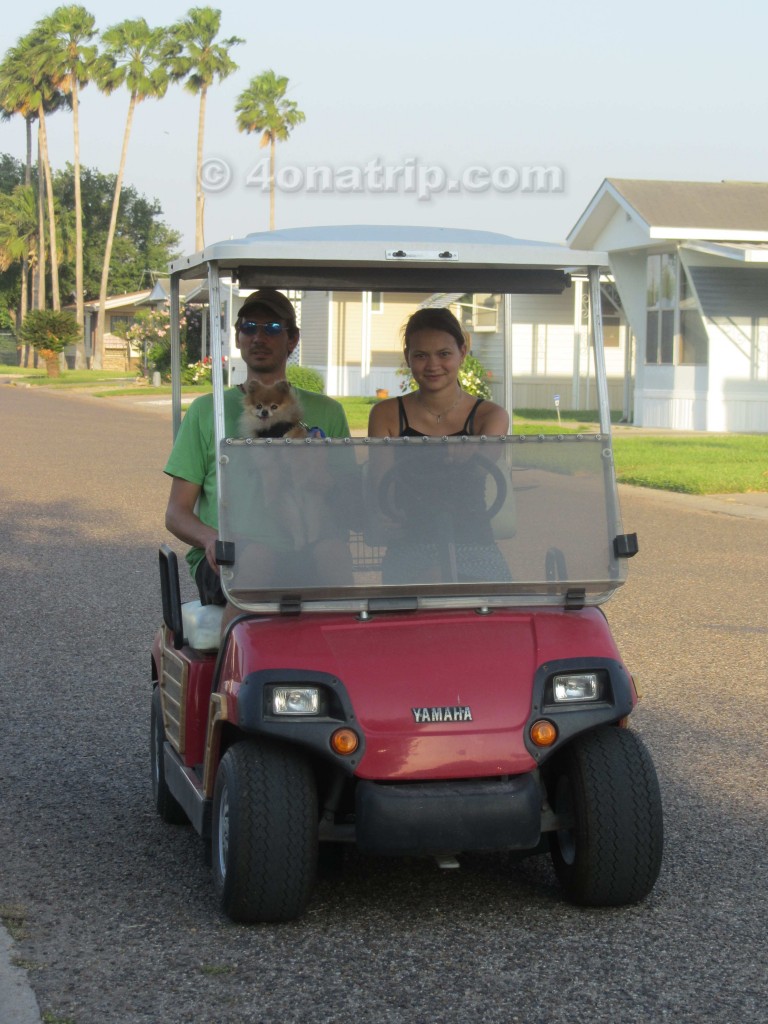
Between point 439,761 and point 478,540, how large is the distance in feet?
2.30

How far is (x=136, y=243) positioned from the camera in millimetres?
96562

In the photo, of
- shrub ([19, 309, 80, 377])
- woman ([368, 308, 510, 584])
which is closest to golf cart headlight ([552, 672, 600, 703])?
woman ([368, 308, 510, 584])

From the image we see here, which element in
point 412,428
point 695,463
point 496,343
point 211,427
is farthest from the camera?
point 496,343

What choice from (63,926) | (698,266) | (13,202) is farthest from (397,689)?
(13,202)

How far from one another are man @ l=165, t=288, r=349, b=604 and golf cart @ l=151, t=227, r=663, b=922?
0.29 metres

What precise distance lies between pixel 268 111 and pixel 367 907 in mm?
61615

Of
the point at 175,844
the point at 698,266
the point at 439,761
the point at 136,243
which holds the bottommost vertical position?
the point at 175,844

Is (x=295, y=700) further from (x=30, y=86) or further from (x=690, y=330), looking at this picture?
(x=30, y=86)

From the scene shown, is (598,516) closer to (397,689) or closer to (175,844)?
(397,689)

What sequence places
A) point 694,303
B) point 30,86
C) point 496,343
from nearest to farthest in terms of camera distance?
point 694,303 < point 496,343 < point 30,86

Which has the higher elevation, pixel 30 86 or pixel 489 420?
pixel 30 86

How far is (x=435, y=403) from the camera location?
4.74m

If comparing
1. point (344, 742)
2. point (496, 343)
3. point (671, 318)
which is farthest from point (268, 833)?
point (496, 343)

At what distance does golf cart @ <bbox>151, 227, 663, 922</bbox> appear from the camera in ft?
12.4
